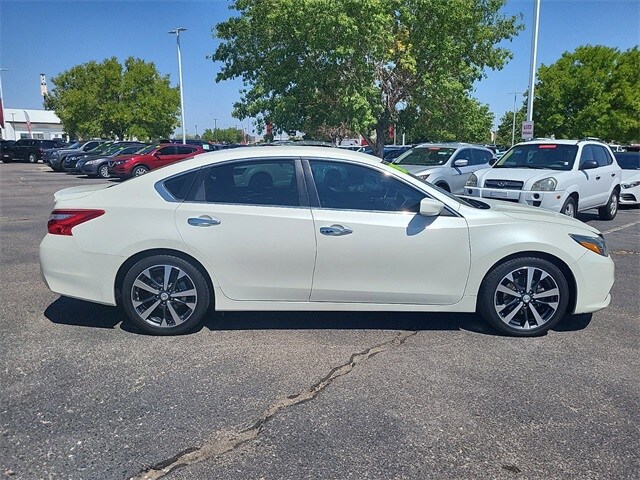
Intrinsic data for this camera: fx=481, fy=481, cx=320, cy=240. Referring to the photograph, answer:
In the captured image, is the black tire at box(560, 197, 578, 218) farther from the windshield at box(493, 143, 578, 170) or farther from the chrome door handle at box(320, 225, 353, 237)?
the chrome door handle at box(320, 225, 353, 237)

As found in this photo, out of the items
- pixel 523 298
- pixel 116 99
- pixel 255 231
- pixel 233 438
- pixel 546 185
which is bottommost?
pixel 233 438

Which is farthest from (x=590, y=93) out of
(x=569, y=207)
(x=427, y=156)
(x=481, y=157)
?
(x=569, y=207)

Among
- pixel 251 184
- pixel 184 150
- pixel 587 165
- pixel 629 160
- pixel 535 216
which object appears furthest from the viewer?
pixel 184 150

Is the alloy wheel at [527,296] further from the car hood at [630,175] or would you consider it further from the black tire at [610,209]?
the car hood at [630,175]

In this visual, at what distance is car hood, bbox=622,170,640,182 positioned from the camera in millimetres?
12469

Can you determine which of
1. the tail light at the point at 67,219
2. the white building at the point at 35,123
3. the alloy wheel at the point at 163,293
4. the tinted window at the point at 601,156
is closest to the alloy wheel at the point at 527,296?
the alloy wheel at the point at 163,293

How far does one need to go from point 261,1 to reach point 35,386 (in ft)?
58.7

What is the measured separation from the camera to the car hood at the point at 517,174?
8742 millimetres

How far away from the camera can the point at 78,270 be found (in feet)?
13.0

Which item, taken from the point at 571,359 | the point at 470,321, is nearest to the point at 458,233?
the point at 470,321

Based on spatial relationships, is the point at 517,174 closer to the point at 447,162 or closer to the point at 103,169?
the point at 447,162

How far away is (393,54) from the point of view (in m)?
16.7

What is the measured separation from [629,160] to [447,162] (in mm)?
5829

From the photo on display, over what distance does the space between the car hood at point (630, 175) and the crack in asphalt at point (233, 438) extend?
1202 cm
